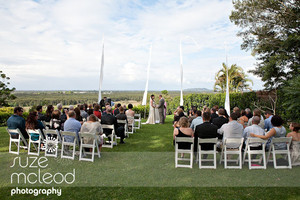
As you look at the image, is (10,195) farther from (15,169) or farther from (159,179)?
(159,179)

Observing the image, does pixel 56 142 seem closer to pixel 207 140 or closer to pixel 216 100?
pixel 207 140

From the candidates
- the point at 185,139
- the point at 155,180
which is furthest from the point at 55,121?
the point at 185,139

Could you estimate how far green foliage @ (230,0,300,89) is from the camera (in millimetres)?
12977

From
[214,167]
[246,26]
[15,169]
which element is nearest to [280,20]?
[246,26]

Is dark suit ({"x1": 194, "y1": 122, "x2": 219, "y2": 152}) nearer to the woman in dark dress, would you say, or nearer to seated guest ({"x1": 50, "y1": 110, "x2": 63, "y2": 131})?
the woman in dark dress

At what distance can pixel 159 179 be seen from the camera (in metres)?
4.57

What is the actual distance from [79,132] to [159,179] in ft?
8.43

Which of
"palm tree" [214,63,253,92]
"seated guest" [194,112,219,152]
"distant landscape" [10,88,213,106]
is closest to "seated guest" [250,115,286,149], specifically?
"seated guest" [194,112,219,152]

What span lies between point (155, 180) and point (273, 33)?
1410cm

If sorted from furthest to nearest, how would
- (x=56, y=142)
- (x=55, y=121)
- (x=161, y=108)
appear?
1. (x=161, y=108)
2. (x=55, y=121)
3. (x=56, y=142)

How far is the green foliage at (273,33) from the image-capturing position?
12977 mm

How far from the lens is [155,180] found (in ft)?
14.8

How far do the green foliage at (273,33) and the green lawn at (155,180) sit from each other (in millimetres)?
10335

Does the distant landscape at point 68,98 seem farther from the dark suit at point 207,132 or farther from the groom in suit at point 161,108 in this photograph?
the dark suit at point 207,132
